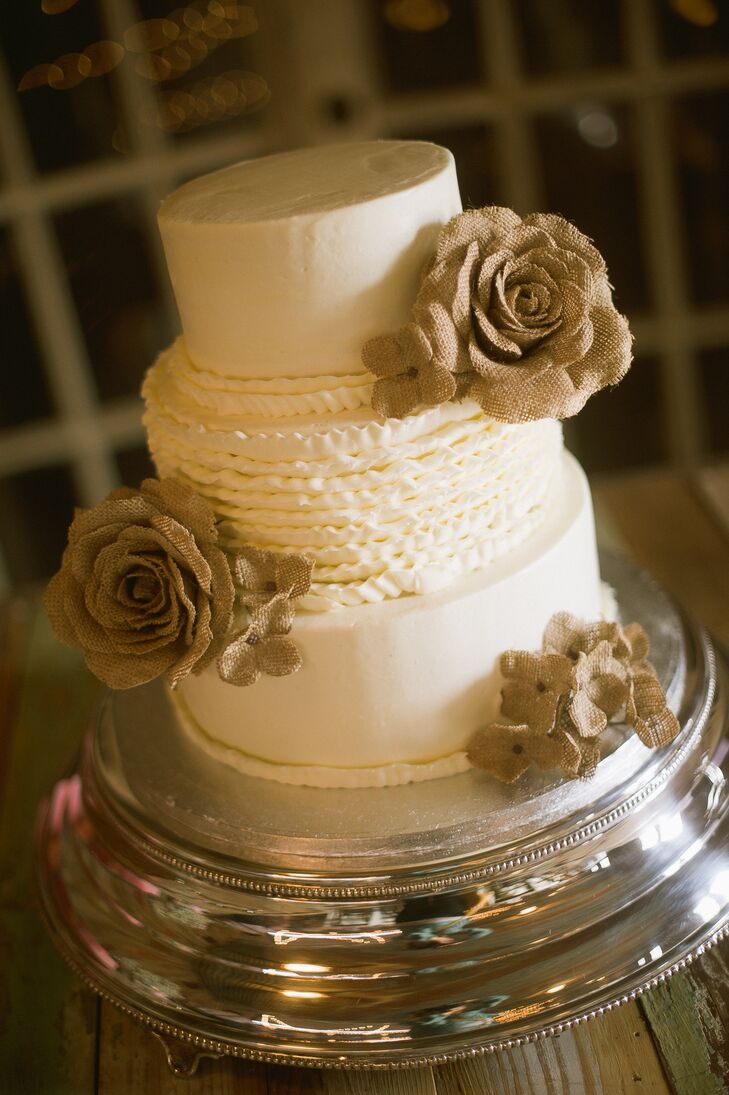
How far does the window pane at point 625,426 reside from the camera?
10.2ft

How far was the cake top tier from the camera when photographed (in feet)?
4.05

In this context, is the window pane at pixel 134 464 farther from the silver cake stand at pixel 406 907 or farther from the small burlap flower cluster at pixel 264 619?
the small burlap flower cluster at pixel 264 619

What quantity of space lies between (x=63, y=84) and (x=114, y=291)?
487 mm

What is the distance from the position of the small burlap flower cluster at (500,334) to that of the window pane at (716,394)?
76.9 inches

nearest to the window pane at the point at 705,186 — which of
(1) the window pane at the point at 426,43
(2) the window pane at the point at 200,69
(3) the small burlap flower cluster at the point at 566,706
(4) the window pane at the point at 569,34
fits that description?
(4) the window pane at the point at 569,34

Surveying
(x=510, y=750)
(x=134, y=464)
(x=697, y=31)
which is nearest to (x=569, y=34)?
(x=697, y=31)

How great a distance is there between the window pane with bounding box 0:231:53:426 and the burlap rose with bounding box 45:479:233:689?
1.59 m

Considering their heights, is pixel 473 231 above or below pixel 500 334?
above

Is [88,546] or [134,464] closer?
Result: [88,546]

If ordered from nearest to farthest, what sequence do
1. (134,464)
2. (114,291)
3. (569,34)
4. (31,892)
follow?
(31,892)
(569,34)
(114,291)
(134,464)

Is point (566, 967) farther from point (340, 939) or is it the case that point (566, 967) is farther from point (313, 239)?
point (313, 239)

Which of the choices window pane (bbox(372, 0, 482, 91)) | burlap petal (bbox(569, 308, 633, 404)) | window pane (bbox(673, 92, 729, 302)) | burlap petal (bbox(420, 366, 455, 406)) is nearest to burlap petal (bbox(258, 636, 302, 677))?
burlap petal (bbox(420, 366, 455, 406))

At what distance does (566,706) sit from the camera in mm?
1327

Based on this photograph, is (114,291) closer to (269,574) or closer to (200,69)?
(200,69)
